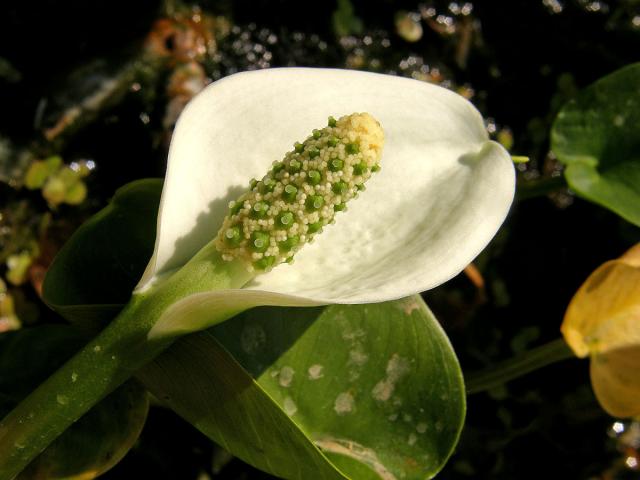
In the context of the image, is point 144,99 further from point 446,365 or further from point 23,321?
point 446,365

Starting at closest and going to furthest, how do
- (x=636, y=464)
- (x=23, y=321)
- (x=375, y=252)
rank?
(x=375, y=252)
(x=23, y=321)
(x=636, y=464)

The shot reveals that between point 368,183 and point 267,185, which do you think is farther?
point 368,183

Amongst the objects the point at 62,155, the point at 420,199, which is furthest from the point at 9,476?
the point at 62,155

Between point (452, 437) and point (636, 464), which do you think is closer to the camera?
point (452, 437)

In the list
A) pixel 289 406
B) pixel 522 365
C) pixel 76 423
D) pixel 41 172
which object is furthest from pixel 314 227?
pixel 41 172

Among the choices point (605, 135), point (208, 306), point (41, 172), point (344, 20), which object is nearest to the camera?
point (208, 306)

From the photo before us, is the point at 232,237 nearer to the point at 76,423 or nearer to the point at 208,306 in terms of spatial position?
the point at 208,306

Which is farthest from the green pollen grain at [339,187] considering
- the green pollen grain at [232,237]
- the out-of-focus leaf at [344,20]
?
the out-of-focus leaf at [344,20]

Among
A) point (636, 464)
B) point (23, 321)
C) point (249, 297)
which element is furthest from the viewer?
point (636, 464)
